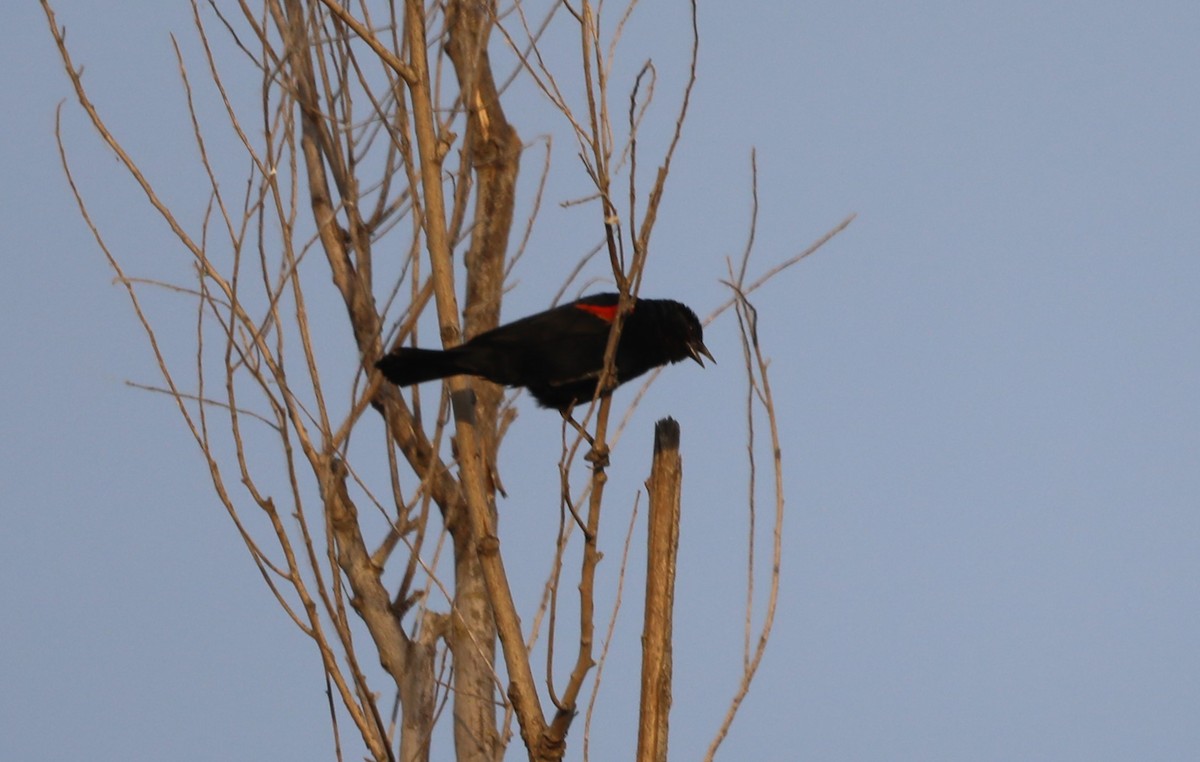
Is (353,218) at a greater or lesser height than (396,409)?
greater

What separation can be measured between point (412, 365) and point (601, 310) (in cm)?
85

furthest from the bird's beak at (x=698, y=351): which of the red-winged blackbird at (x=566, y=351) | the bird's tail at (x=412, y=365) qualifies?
the bird's tail at (x=412, y=365)

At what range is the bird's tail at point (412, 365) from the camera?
383 cm

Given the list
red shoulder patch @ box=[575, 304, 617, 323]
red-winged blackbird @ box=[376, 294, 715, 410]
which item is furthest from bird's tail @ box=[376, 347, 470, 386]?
red shoulder patch @ box=[575, 304, 617, 323]

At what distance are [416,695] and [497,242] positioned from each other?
142 centimetres

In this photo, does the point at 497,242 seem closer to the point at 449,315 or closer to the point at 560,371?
the point at 560,371

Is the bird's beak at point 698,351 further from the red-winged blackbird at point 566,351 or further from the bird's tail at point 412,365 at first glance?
the bird's tail at point 412,365

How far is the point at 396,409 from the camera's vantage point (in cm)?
405

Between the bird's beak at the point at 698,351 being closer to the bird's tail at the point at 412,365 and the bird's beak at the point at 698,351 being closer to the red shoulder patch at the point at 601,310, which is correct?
the red shoulder patch at the point at 601,310

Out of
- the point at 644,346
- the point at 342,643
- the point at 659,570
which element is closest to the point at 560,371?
the point at 644,346

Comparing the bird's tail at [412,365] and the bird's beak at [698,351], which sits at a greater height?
the bird's beak at [698,351]

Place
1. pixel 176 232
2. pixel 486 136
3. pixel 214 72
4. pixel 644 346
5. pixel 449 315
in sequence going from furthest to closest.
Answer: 1. pixel 644 346
2. pixel 486 136
3. pixel 214 72
4. pixel 176 232
5. pixel 449 315

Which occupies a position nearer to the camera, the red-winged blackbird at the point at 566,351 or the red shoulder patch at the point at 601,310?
the red-winged blackbird at the point at 566,351

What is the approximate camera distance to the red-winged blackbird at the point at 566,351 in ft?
12.8
